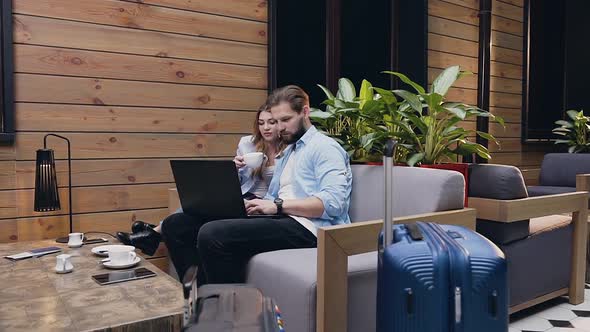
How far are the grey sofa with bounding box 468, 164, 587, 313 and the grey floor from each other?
7 cm

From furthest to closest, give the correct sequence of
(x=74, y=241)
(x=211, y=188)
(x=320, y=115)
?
(x=320, y=115) < (x=74, y=241) < (x=211, y=188)

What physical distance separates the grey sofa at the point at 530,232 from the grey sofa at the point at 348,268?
0.34 metres

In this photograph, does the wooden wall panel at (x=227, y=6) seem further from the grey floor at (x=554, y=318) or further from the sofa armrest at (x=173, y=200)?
the grey floor at (x=554, y=318)

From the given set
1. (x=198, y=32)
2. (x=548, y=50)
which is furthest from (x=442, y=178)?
(x=548, y=50)

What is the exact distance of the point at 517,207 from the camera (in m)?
2.46

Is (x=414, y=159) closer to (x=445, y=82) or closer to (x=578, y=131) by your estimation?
Result: (x=445, y=82)

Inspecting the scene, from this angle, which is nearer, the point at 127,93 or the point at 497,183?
the point at 497,183

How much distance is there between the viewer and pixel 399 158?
2674 mm

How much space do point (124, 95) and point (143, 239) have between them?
2.74ft

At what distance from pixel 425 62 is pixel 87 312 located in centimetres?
369

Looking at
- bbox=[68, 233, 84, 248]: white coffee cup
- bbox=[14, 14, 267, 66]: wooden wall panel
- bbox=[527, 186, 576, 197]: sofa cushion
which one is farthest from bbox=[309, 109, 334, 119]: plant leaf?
bbox=[527, 186, 576, 197]: sofa cushion

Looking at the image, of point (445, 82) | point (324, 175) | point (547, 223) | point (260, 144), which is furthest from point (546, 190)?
point (324, 175)

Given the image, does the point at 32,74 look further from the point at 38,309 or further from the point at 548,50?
the point at 548,50

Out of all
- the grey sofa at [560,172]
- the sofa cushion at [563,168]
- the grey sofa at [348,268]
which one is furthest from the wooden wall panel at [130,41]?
the sofa cushion at [563,168]
